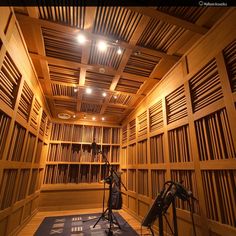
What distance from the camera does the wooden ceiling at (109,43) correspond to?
6.70 ft

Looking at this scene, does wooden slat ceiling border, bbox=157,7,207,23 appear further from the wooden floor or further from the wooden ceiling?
the wooden floor

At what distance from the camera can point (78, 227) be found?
11.1ft

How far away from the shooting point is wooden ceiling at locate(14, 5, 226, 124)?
204cm

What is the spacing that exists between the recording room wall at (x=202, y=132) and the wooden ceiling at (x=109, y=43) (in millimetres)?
302

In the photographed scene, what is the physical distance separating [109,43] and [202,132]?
6.29 ft

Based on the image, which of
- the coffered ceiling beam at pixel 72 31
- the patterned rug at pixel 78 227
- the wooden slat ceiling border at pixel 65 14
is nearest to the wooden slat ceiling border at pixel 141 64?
the coffered ceiling beam at pixel 72 31

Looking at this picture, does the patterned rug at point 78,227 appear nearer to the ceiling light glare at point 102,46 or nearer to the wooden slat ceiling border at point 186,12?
the ceiling light glare at point 102,46

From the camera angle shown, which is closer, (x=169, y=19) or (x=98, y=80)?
(x=169, y=19)

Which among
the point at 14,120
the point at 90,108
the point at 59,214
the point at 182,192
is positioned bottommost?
the point at 59,214

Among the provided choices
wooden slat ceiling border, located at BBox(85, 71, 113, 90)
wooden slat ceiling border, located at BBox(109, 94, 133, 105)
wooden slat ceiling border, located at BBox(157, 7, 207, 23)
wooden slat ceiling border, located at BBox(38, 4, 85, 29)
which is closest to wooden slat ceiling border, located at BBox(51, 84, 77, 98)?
wooden slat ceiling border, located at BBox(85, 71, 113, 90)

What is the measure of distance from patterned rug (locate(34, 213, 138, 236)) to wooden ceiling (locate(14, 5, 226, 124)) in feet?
9.83

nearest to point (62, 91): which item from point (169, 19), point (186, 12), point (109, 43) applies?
point (109, 43)

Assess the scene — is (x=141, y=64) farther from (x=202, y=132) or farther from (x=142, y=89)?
(x=202, y=132)

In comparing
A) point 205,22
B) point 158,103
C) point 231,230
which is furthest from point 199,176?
point 205,22
